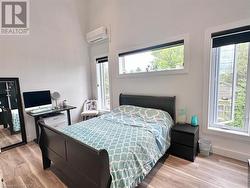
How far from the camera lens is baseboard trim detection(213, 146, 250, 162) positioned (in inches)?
87.6

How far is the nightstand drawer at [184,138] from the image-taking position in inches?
89.4

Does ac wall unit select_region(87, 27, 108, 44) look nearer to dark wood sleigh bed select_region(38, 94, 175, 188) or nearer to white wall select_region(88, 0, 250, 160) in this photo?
white wall select_region(88, 0, 250, 160)

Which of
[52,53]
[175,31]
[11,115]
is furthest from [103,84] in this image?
[175,31]

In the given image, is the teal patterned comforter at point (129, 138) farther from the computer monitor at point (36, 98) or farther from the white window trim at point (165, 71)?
the computer monitor at point (36, 98)

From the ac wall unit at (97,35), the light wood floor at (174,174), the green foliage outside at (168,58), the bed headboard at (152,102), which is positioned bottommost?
the light wood floor at (174,174)

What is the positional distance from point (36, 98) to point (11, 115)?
58 cm

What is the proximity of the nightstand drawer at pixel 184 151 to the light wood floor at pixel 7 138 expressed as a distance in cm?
327

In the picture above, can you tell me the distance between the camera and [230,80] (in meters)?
2.35

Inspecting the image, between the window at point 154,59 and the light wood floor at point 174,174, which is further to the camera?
the window at point 154,59

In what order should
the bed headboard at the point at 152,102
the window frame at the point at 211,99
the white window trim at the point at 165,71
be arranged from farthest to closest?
1. the bed headboard at the point at 152,102
2. the white window trim at the point at 165,71
3. the window frame at the point at 211,99

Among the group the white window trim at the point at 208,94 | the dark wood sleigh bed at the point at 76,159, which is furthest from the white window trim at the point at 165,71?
the dark wood sleigh bed at the point at 76,159

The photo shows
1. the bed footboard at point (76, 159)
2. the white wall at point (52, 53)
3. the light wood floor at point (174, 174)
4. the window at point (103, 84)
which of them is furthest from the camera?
the window at point (103, 84)

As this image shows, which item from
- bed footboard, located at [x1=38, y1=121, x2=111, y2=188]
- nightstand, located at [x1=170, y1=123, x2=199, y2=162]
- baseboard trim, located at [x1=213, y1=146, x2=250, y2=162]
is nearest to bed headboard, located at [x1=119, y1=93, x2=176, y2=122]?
nightstand, located at [x1=170, y1=123, x2=199, y2=162]

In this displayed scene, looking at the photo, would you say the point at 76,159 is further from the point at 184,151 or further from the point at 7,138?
the point at 7,138
